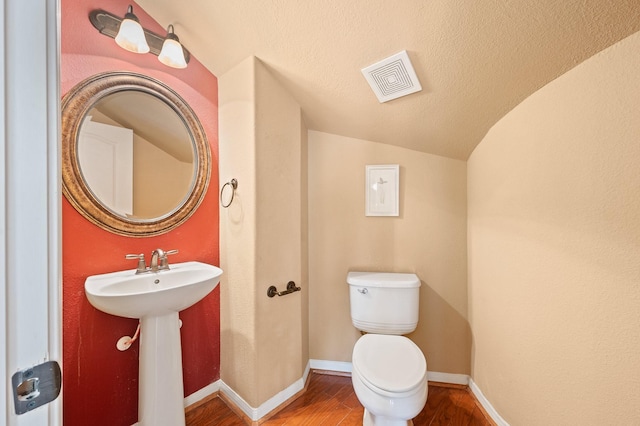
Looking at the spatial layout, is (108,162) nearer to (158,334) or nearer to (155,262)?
(155,262)

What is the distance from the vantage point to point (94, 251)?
1212mm

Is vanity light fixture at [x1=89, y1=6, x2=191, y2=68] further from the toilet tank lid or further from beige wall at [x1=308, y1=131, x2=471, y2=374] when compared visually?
the toilet tank lid

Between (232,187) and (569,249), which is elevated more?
(232,187)

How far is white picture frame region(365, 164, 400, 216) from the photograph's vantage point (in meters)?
1.80

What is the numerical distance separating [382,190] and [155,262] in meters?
1.45

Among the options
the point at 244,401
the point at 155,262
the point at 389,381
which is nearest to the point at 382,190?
the point at 389,381

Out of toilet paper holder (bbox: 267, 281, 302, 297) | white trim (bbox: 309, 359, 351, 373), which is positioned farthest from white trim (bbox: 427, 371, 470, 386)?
toilet paper holder (bbox: 267, 281, 302, 297)

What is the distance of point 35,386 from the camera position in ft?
1.27

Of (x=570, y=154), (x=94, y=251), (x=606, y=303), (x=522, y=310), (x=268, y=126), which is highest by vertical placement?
(x=268, y=126)

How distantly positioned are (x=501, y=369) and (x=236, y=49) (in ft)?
7.25

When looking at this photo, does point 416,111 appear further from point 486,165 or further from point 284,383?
point 284,383

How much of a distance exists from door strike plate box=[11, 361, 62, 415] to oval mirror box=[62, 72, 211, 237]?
1038mm

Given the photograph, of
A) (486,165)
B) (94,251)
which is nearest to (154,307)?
(94,251)

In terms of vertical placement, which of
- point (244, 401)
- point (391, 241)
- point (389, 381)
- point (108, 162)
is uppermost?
point (108, 162)
